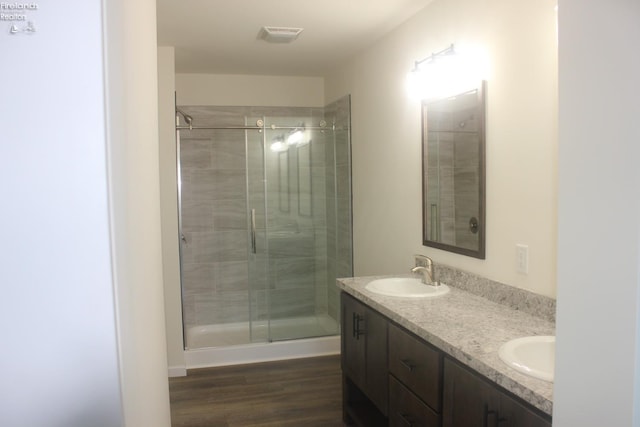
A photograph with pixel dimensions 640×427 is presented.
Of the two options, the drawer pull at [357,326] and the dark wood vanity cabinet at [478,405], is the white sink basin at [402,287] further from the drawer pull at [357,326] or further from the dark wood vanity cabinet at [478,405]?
the dark wood vanity cabinet at [478,405]

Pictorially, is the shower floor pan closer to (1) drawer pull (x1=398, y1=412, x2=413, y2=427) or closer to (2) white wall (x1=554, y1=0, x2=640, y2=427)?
(1) drawer pull (x1=398, y1=412, x2=413, y2=427)

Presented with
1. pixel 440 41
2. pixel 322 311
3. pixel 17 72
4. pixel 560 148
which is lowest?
pixel 322 311

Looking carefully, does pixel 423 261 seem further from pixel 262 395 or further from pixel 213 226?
pixel 213 226

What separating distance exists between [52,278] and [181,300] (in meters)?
3.15

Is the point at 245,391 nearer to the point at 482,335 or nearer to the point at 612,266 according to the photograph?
the point at 482,335

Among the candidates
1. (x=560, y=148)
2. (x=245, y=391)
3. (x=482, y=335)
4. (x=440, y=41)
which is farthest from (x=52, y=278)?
(x=245, y=391)

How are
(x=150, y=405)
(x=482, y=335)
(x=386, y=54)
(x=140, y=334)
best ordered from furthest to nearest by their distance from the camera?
1. (x=386, y=54)
2. (x=482, y=335)
3. (x=150, y=405)
4. (x=140, y=334)

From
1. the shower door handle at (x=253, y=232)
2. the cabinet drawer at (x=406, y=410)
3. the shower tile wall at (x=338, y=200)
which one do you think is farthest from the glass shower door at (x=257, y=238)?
the cabinet drawer at (x=406, y=410)

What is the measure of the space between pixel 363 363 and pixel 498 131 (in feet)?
4.44

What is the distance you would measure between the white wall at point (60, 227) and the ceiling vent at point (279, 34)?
2.42 meters

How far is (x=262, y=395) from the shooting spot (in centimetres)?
342

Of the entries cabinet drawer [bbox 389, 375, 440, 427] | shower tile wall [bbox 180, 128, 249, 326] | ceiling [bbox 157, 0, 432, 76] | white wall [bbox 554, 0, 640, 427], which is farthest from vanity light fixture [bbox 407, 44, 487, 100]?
shower tile wall [bbox 180, 128, 249, 326]

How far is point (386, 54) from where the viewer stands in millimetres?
3443

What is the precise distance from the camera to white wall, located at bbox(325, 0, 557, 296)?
2.00m
